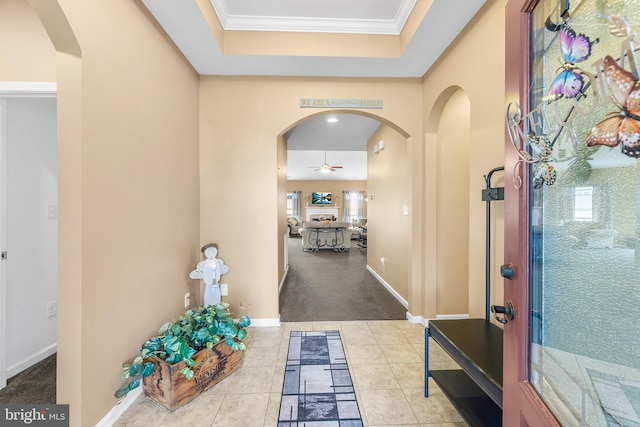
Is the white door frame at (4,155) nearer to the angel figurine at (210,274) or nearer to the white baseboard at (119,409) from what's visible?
the white baseboard at (119,409)

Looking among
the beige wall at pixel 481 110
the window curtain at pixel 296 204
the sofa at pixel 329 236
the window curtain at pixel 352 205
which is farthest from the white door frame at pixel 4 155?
the window curtain at pixel 352 205

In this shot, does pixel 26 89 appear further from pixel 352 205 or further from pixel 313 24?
pixel 352 205

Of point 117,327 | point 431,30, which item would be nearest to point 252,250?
point 117,327

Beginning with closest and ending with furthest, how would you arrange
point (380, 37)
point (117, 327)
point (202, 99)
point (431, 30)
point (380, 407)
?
point (117, 327) < point (380, 407) < point (431, 30) < point (380, 37) < point (202, 99)

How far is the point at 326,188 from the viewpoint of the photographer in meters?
12.4

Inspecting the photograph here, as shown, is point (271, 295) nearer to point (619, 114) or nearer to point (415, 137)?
point (415, 137)

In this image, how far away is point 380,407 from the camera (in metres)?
1.61

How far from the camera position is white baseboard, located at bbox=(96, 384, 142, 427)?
142cm

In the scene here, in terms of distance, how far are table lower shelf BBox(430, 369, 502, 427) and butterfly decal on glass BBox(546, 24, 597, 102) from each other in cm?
146

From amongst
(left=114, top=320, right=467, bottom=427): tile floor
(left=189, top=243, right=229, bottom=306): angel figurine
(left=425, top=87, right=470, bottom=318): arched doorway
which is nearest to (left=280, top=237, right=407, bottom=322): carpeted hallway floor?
(left=114, top=320, right=467, bottom=427): tile floor

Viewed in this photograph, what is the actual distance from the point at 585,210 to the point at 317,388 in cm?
182

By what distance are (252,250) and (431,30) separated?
2.55 meters

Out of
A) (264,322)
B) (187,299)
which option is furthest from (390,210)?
(187,299)

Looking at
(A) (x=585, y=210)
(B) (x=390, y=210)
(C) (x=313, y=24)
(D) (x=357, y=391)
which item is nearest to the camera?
→ (A) (x=585, y=210)
